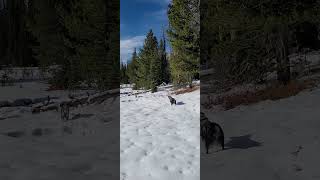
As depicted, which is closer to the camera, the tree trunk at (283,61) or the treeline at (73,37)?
the tree trunk at (283,61)

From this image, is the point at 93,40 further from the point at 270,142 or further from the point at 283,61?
the point at 270,142

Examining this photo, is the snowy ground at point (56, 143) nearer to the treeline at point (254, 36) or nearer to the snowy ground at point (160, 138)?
the snowy ground at point (160, 138)

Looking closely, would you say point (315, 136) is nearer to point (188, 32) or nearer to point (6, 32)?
point (188, 32)

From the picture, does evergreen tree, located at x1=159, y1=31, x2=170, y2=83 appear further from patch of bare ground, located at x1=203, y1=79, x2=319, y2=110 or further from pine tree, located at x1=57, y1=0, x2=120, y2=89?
patch of bare ground, located at x1=203, y1=79, x2=319, y2=110

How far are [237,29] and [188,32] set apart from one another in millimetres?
1527

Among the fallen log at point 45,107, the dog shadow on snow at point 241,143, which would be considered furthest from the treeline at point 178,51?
the dog shadow on snow at point 241,143

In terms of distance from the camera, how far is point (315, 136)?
8.88ft

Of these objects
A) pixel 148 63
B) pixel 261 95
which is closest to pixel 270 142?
pixel 261 95

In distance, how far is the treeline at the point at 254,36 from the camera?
2840 mm

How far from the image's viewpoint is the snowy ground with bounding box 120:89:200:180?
341cm

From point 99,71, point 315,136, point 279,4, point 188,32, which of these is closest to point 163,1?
point 188,32

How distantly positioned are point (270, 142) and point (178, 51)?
2032mm

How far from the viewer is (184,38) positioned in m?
4.36

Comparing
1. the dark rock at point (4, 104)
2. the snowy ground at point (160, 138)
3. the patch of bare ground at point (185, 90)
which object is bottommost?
the snowy ground at point (160, 138)
